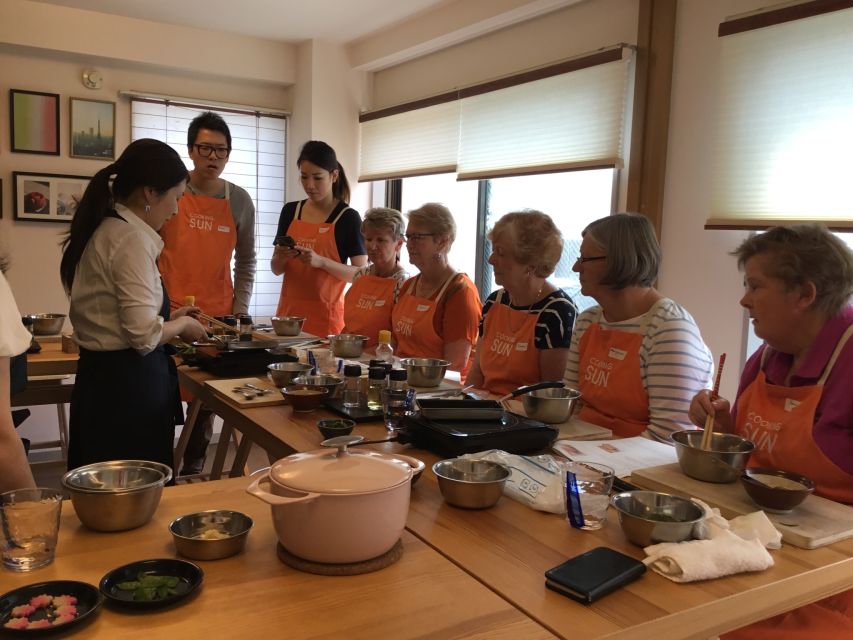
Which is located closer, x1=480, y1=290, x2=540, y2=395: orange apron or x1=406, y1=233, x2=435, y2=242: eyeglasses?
x1=480, y1=290, x2=540, y2=395: orange apron

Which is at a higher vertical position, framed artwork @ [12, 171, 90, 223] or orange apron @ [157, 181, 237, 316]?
framed artwork @ [12, 171, 90, 223]

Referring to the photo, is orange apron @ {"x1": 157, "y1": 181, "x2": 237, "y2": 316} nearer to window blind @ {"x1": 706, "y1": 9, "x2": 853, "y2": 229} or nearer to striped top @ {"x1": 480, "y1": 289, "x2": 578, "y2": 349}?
striped top @ {"x1": 480, "y1": 289, "x2": 578, "y2": 349}

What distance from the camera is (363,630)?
0.90m

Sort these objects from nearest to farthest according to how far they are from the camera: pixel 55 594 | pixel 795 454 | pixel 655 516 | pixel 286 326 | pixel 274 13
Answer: pixel 55 594 < pixel 655 516 < pixel 795 454 < pixel 286 326 < pixel 274 13

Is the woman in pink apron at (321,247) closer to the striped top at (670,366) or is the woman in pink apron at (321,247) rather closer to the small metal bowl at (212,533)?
the striped top at (670,366)

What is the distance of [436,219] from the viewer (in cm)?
307

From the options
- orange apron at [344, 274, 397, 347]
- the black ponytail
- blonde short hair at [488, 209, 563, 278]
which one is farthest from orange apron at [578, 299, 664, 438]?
the black ponytail

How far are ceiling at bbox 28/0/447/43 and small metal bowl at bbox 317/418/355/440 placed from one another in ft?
11.1

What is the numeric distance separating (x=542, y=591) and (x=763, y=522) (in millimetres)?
434

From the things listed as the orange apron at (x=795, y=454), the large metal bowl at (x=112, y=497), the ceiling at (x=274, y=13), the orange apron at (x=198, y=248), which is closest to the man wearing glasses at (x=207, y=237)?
the orange apron at (x=198, y=248)

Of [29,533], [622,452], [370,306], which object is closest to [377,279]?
[370,306]

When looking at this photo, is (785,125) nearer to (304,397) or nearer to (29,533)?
(304,397)

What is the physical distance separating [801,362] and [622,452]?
0.48 metres

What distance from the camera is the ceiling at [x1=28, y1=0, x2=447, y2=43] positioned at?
442 cm
